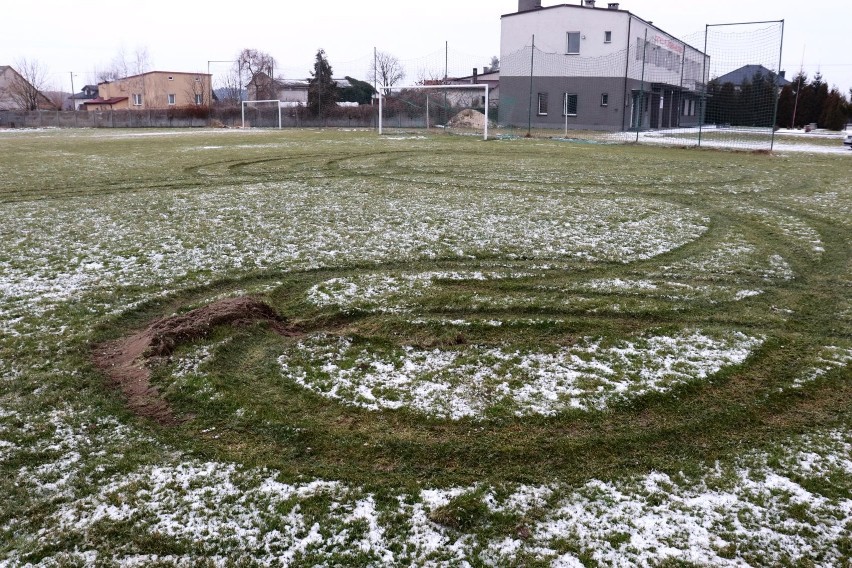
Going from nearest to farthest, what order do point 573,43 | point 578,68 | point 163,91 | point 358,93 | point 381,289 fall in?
point 381,289
point 578,68
point 573,43
point 358,93
point 163,91

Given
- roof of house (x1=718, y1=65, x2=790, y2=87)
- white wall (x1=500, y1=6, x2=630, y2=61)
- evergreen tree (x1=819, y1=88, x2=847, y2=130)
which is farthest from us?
evergreen tree (x1=819, y1=88, x2=847, y2=130)

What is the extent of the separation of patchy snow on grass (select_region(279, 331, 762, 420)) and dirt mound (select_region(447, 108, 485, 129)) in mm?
33396

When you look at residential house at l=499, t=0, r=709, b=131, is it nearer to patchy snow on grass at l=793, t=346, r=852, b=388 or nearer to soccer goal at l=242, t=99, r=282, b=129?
soccer goal at l=242, t=99, r=282, b=129

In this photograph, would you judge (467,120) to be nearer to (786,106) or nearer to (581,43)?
(581,43)

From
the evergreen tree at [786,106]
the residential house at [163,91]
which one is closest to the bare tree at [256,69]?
the residential house at [163,91]

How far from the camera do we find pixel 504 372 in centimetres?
418

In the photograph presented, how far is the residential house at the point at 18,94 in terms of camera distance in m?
61.7

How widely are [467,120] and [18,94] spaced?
165 feet

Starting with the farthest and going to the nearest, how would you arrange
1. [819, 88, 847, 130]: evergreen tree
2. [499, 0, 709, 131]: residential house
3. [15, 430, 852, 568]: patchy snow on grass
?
[819, 88, 847, 130]: evergreen tree
[499, 0, 709, 131]: residential house
[15, 430, 852, 568]: patchy snow on grass

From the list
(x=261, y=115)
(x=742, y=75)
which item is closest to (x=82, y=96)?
(x=261, y=115)

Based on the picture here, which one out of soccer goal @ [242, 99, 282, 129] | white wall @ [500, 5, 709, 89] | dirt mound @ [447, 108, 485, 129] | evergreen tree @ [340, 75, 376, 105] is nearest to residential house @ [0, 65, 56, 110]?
soccer goal @ [242, 99, 282, 129]

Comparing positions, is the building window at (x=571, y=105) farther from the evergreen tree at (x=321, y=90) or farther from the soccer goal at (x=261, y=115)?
the soccer goal at (x=261, y=115)

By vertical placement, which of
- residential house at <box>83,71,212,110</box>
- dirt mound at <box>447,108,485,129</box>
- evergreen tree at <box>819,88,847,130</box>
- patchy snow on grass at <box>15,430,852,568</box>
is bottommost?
patchy snow on grass at <box>15,430,852,568</box>

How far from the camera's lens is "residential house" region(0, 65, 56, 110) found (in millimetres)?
61656
